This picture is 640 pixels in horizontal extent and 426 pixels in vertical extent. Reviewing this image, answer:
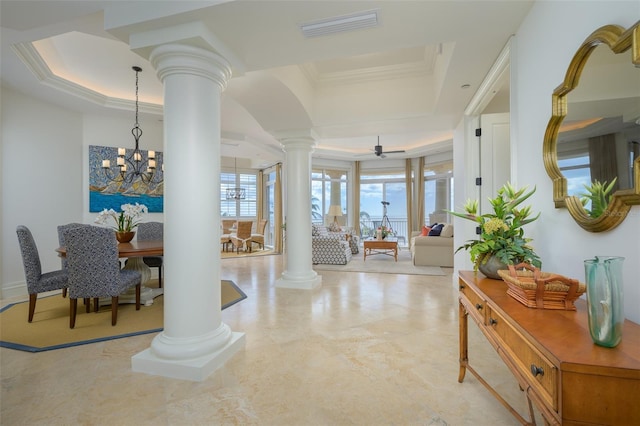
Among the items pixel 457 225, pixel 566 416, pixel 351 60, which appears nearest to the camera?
pixel 566 416

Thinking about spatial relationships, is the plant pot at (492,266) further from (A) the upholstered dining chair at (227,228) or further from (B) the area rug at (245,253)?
(A) the upholstered dining chair at (227,228)

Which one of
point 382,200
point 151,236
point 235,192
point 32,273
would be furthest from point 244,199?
point 32,273

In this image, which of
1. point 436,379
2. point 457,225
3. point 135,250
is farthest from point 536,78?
point 135,250

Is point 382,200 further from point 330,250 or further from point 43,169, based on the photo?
point 43,169

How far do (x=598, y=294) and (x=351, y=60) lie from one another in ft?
12.2

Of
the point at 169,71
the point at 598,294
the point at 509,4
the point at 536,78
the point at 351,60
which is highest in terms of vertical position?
the point at 351,60

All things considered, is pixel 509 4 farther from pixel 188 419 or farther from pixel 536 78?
pixel 188 419

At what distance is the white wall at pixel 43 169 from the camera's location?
4.03 meters

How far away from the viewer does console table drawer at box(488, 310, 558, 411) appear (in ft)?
2.80

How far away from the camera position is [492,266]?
5.56ft

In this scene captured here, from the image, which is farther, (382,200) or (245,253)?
(382,200)

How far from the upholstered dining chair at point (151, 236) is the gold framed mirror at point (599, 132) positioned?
4.78 m

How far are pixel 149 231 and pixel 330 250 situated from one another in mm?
3491

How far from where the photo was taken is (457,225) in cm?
438
